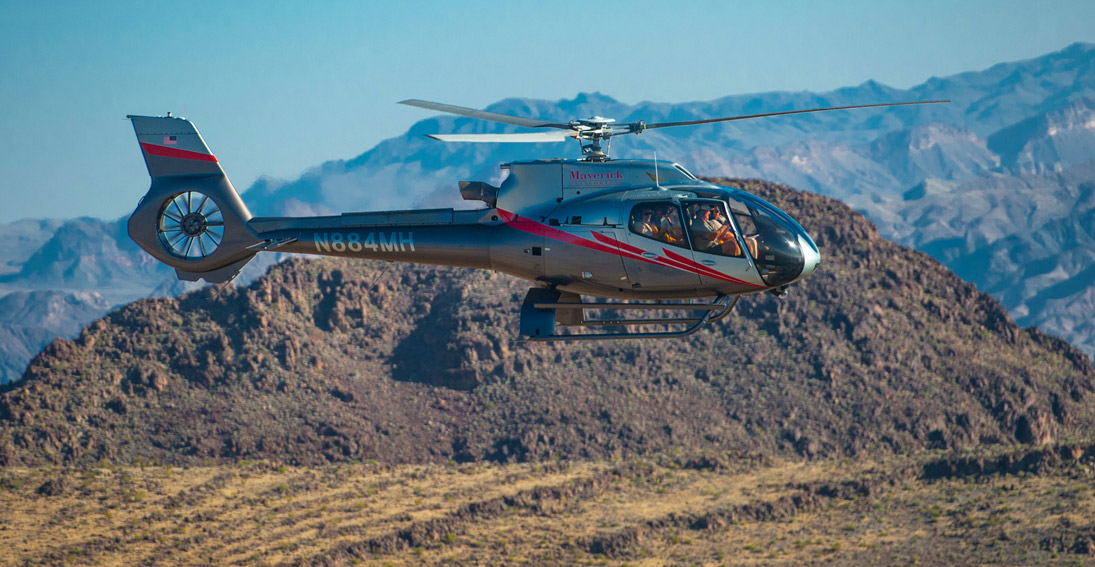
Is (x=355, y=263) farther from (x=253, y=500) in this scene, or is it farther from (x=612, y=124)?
(x=612, y=124)

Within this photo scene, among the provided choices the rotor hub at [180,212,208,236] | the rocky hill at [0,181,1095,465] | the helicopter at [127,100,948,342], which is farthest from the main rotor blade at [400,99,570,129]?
the rocky hill at [0,181,1095,465]

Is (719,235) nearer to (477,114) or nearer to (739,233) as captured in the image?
(739,233)

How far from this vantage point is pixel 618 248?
101 feet

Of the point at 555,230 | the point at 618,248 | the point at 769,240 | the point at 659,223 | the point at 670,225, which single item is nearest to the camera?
the point at 769,240

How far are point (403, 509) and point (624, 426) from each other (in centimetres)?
1600

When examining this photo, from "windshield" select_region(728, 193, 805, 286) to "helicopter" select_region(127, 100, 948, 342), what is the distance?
29 millimetres

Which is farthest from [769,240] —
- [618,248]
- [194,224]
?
[194,224]

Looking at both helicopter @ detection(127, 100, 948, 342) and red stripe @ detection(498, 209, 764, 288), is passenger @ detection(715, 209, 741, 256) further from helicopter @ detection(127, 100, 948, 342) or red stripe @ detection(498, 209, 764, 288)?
red stripe @ detection(498, 209, 764, 288)

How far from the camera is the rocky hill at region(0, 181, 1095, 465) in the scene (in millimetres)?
68688

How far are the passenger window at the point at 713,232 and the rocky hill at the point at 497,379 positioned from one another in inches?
1609

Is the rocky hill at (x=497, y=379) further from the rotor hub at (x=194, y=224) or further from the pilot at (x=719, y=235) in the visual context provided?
the pilot at (x=719, y=235)

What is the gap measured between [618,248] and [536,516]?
108 feet

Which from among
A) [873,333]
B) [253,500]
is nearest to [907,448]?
[873,333]

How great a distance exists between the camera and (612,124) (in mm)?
32375
